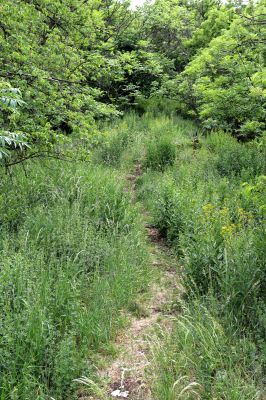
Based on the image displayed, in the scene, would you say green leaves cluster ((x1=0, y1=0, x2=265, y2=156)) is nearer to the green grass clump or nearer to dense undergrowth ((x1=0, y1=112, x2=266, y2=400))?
dense undergrowth ((x1=0, y1=112, x2=266, y2=400))

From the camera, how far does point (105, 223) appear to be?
5.23m

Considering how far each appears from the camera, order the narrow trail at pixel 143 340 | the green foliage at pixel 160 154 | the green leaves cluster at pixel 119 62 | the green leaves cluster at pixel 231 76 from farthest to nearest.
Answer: the green foliage at pixel 160 154 → the green leaves cluster at pixel 231 76 → the green leaves cluster at pixel 119 62 → the narrow trail at pixel 143 340

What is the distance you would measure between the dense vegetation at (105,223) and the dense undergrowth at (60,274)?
0.02 meters

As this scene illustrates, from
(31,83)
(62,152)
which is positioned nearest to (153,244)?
(62,152)

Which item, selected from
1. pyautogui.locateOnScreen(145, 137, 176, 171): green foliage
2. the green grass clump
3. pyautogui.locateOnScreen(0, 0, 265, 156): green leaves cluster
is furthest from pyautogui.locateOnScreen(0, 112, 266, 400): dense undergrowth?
pyautogui.locateOnScreen(145, 137, 176, 171): green foliage

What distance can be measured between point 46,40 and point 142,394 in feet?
17.4

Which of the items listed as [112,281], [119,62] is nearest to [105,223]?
[112,281]

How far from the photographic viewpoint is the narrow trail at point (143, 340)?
2854 mm

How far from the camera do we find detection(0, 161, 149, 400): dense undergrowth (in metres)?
2.72

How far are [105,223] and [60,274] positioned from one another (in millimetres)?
1741

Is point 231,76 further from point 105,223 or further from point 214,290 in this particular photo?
point 214,290

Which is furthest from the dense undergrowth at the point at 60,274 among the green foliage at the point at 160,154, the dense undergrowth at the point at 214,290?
the green foliage at the point at 160,154

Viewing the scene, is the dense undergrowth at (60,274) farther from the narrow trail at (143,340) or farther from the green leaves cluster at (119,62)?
the green leaves cluster at (119,62)

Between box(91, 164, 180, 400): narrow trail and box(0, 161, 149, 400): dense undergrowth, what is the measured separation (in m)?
0.15
